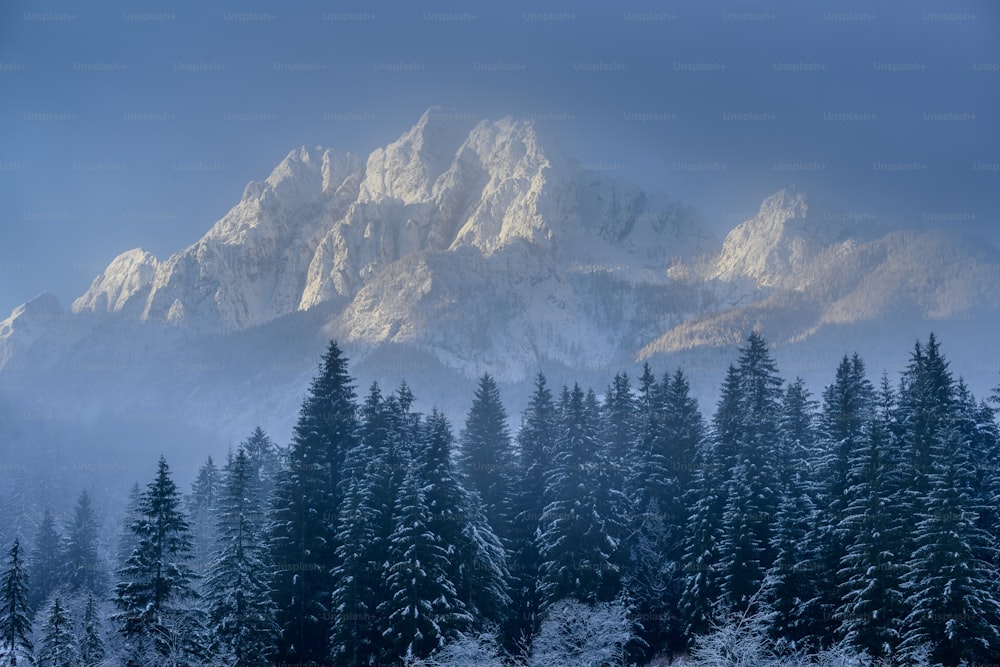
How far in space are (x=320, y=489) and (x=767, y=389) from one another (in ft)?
94.6

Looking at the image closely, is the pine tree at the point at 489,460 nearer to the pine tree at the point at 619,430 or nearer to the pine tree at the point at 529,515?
the pine tree at the point at 529,515

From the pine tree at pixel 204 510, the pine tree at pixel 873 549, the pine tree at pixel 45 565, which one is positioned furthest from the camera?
the pine tree at pixel 45 565

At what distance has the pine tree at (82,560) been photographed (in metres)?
81.9

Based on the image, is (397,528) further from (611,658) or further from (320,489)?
(611,658)

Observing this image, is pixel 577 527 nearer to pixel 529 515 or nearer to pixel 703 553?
pixel 529 515

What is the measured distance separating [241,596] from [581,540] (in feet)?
62.2

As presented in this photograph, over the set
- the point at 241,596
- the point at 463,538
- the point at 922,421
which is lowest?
the point at 241,596

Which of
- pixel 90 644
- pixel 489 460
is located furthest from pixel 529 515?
pixel 90 644

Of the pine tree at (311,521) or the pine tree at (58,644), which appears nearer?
the pine tree at (58,644)

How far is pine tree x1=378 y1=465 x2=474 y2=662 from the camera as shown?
161 feet

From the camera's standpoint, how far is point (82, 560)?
83750mm

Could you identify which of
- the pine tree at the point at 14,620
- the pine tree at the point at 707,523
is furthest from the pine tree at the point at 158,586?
the pine tree at the point at 707,523

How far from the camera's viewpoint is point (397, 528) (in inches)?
2028

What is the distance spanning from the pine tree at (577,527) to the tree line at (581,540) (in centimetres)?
13
